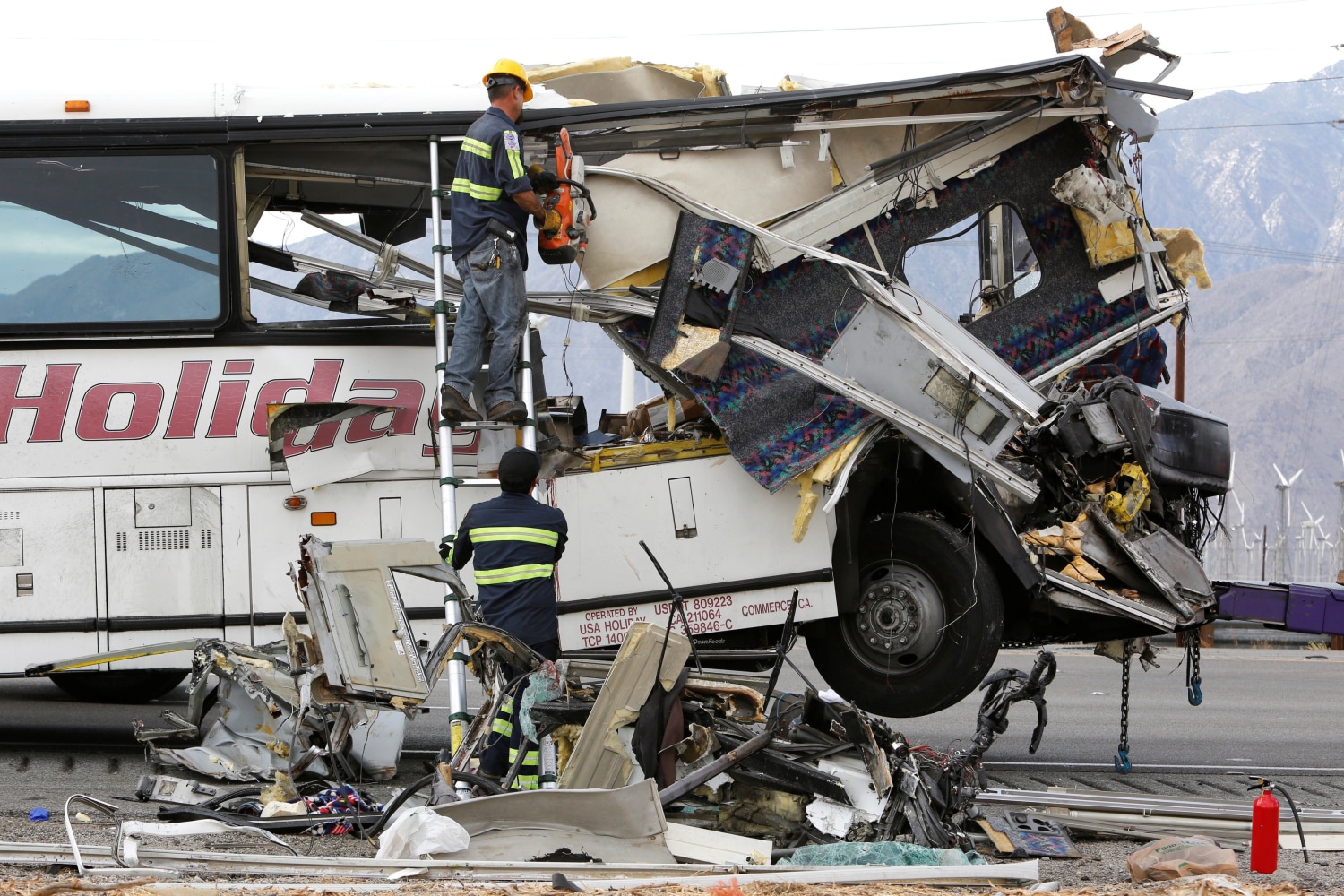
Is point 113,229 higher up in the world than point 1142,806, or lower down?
higher up

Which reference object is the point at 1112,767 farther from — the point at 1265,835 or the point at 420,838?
the point at 420,838

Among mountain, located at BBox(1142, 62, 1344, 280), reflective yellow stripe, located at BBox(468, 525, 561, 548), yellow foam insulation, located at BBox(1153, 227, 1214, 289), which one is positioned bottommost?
reflective yellow stripe, located at BBox(468, 525, 561, 548)

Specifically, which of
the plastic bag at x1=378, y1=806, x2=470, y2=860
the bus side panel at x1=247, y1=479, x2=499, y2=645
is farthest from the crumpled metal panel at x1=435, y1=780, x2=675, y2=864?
the bus side panel at x1=247, y1=479, x2=499, y2=645

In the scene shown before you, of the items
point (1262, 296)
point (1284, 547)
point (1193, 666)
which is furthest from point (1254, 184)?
point (1193, 666)

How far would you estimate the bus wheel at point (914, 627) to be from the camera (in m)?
6.86

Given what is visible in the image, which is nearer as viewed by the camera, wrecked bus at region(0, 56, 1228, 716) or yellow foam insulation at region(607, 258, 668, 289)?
wrecked bus at region(0, 56, 1228, 716)

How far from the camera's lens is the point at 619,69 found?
7.39 m

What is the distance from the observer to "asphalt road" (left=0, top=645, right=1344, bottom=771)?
26.5 ft

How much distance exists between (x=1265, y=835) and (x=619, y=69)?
4.87 metres

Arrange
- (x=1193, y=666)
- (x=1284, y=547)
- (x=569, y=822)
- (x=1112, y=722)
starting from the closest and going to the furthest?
(x=569, y=822) < (x=1193, y=666) < (x=1112, y=722) < (x=1284, y=547)

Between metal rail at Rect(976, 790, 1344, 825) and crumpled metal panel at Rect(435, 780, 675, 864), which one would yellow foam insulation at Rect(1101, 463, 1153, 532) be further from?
crumpled metal panel at Rect(435, 780, 675, 864)

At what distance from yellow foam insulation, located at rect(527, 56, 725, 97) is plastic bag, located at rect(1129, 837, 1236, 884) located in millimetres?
4351

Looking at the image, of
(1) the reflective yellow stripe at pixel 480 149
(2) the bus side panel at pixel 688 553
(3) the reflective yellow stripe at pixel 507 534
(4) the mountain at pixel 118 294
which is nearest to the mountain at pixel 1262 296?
(2) the bus side panel at pixel 688 553

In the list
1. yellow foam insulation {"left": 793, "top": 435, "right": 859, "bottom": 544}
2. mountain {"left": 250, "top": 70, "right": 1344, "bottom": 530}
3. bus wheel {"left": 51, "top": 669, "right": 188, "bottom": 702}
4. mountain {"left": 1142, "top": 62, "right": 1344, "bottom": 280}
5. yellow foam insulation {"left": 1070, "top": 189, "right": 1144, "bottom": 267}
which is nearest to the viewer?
yellow foam insulation {"left": 793, "top": 435, "right": 859, "bottom": 544}
